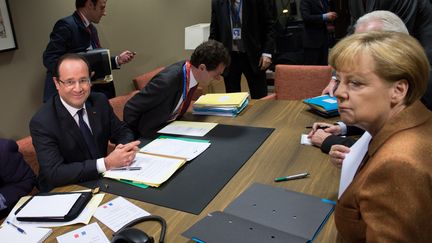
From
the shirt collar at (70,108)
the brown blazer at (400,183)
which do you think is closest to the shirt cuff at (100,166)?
the shirt collar at (70,108)

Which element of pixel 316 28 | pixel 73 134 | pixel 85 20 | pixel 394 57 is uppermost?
pixel 85 20

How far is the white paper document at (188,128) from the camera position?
1990 mm

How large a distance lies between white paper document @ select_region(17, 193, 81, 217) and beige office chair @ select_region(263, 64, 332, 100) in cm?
194

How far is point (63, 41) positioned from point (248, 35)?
1644 mm

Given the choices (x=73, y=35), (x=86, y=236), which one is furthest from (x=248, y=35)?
(x=86, y=236)

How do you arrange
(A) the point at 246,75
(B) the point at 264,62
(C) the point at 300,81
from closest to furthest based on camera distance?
(C) the point at 300,81, (B) the point at 264,62, (A) the point at 246,75

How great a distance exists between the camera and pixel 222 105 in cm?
232

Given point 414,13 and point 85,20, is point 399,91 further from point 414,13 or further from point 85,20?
point 85,20

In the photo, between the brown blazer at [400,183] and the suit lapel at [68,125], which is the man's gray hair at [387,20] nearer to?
the brown blazer at [400,183]

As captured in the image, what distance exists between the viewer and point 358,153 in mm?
1125

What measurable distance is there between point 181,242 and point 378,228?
56 centimetres

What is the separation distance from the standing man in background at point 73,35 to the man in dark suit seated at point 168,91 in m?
0.82

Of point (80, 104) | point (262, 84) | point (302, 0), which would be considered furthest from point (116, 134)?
point (302, 0)

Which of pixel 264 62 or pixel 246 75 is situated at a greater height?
pixel 264 62
